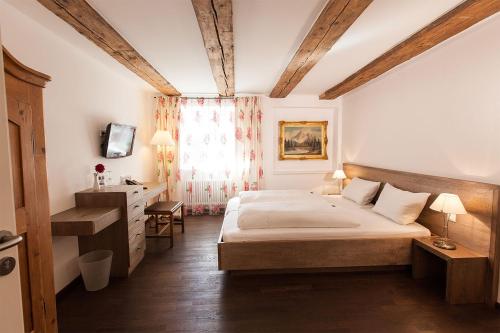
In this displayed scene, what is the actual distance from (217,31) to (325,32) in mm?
936

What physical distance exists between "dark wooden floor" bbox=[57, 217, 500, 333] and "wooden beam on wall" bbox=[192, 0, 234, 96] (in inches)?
93.3

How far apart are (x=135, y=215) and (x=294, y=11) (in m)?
2.62

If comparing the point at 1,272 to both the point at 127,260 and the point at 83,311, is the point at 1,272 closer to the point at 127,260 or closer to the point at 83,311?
the point at 83,311

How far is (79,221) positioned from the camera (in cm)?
207

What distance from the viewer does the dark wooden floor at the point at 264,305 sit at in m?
1.89

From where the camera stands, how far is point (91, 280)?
7.66ft

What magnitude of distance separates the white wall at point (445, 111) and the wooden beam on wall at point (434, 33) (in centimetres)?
18

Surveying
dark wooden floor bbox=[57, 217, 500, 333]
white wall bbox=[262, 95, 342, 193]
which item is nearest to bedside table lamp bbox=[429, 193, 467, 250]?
dark wooden floor bbox=[57, 217, 500, 333]

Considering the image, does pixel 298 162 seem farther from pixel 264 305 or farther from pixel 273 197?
pixel 264 305

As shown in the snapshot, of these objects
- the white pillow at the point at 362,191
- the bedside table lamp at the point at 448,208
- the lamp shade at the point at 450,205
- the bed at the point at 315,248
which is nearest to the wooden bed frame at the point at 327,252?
the bed at the point at 315,248

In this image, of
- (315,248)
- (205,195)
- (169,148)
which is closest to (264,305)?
(315,248)

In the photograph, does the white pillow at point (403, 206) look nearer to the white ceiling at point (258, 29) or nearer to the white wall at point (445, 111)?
the white wall at point (445, 111)

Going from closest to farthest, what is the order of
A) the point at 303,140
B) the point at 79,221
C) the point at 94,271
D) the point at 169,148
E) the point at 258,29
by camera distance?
1. the point at 79,221
2. the point at 258,29
3. the point at 94,271
4. the point at 169,148
5. the point at 303,140

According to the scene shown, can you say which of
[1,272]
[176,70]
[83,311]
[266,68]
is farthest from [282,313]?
[176,70]
